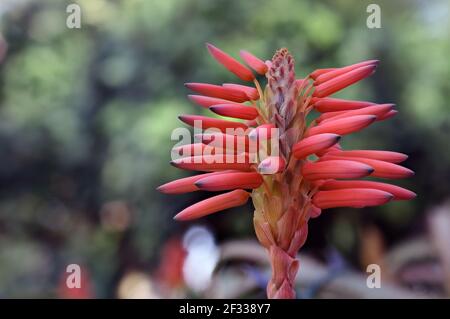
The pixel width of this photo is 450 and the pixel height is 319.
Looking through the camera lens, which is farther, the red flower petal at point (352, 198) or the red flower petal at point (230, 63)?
the red flower petal at point (230, 63)

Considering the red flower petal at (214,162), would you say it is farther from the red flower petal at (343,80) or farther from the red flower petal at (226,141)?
the red flower petal at (343,80)

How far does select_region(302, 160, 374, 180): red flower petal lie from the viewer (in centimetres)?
67

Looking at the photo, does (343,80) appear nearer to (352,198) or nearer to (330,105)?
(330,105)

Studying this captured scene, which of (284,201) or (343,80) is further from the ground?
(343,80)

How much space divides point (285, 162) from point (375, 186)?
0.11 m

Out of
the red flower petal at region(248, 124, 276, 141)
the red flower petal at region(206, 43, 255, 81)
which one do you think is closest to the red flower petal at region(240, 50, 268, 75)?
the red flower petal at region(206, 43, 255, 81)

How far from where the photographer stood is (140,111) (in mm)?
3133

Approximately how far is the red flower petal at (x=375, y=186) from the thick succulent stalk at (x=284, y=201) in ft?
0.09

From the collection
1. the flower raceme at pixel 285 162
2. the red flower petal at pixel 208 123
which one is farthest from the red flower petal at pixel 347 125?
the red flower petal at pixel 208 123

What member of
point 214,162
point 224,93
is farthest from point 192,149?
point 224,93

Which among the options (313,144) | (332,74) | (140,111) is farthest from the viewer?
(140,111)

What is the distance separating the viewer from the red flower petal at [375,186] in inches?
27.8

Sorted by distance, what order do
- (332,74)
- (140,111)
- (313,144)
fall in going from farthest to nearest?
(140,111) < (332,74) < (313,144)

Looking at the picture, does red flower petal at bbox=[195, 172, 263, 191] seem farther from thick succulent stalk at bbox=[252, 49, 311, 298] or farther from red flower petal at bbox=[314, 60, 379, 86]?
red flower petal at bbox=[314, 60, 379, 86]
